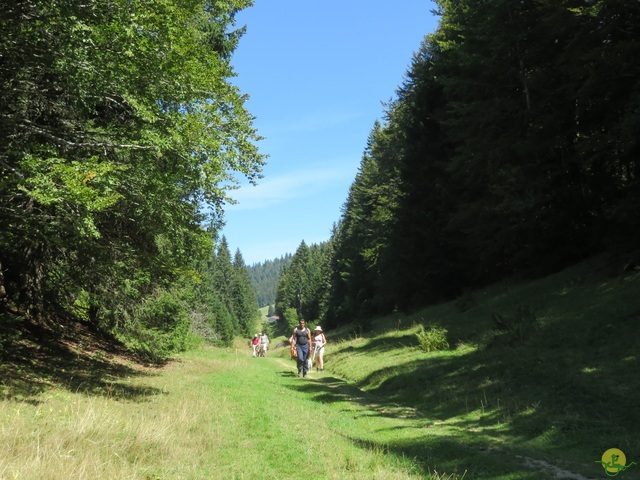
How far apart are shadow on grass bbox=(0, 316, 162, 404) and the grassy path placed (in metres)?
0.25

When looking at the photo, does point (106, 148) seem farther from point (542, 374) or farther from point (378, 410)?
point (542, 374)

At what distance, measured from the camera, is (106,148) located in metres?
10.0

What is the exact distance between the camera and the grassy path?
539cm

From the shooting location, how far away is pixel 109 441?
20.1ft

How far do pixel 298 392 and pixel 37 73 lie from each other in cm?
969

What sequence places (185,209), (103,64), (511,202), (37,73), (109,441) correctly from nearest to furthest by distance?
1. (109,441)
2. (103,64)
3. (37,73)
4. (185,209)
5. (511,202)

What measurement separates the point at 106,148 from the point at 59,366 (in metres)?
5.89

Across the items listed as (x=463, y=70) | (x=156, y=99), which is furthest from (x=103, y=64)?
(x=463, y=70)

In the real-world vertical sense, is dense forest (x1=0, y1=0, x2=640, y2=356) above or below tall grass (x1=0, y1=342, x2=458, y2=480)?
above

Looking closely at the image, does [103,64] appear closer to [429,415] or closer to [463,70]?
[429,415]

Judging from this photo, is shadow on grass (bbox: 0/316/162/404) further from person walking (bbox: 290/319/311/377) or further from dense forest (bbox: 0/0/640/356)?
person walking (bbox: 290/319/311/377)

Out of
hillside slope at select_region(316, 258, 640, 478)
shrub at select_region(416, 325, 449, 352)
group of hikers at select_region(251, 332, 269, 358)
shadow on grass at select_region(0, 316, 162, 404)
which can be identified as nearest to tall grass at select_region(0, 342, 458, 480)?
shadow on grass at select_region(0, 316, 162, 404)

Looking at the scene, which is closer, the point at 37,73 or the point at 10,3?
the point at 10,3

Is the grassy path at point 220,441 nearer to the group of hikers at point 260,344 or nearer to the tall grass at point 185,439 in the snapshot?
the tall grass at point 185,439
